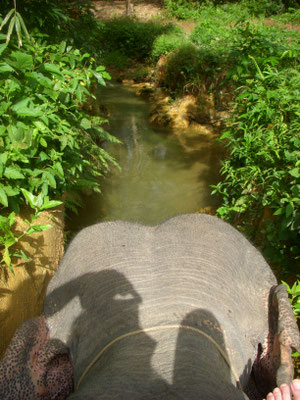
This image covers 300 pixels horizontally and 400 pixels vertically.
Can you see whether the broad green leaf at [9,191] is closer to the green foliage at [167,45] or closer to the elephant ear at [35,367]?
the elephant ear at [35,367]

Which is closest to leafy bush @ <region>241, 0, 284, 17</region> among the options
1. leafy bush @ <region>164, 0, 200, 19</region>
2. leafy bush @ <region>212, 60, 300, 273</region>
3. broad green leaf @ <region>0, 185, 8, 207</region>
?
leafy bush @ <region>164, 0, 200, 19</region>

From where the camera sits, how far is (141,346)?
1213 mm

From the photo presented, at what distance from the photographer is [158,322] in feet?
4.26

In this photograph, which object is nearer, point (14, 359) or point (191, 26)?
point (14, 359)

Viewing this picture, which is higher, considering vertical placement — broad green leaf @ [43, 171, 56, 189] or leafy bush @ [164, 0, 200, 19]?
leafy bush @ [164, 0, 200, 19]

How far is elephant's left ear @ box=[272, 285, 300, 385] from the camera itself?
125 centimetres

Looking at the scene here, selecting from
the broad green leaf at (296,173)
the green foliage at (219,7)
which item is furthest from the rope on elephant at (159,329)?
the green foliage at (219,7)

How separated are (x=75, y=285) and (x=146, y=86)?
1040 cm

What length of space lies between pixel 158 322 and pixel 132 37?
49.5 ft

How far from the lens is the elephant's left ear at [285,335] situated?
1.25 m

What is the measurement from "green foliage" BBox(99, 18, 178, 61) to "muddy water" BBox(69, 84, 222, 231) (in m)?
6.33

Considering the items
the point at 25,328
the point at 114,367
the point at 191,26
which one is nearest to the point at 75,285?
the point at 25,328

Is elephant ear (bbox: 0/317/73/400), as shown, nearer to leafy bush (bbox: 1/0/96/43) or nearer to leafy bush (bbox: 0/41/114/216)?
leafy bush (bbox: 0/41/114/216)

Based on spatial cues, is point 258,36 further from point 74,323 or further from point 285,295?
point 74,323
